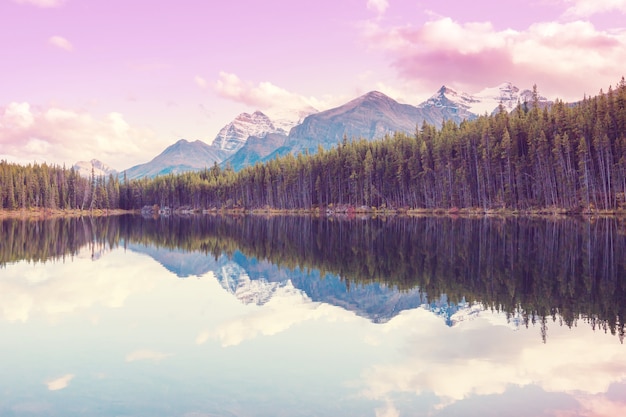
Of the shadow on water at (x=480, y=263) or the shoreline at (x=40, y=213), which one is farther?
the shoreline at (x=40, y=213)

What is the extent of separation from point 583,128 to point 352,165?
200 ft

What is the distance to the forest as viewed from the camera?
87.9 meters

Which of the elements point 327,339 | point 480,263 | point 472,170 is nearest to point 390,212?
point 472,170

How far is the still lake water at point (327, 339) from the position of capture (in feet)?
38.2

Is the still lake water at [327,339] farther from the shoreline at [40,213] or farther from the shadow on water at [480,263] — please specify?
the shoreline at [40,213]

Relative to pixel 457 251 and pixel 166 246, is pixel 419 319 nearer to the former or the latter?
pixel 457 251

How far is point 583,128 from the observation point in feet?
292

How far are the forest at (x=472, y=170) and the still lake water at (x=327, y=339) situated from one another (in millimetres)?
61739

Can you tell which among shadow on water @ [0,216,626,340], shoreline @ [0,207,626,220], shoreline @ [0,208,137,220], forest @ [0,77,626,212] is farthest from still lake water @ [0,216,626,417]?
shoreline @ [0,208,137,220]

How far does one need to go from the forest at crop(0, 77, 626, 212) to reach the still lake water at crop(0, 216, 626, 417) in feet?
203

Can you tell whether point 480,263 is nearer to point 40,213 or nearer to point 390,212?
point 390,212

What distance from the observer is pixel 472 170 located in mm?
112688

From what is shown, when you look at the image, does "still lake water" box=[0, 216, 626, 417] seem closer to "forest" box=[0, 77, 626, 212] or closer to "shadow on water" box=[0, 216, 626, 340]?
"shadow on water" box=[0, 216, 626, 340]

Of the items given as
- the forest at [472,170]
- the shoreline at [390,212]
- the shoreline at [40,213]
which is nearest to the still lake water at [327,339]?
the shoreline at [390,212]
